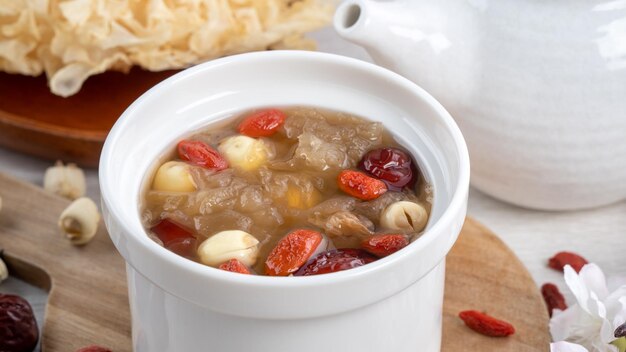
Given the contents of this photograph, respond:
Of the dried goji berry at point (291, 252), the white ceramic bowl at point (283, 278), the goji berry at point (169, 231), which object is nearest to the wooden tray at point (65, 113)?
the white ceramic bowl at point (283, 278)

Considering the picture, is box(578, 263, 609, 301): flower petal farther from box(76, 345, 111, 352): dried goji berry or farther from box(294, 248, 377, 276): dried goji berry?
box(76, 345, 111, 352): dried goji berry

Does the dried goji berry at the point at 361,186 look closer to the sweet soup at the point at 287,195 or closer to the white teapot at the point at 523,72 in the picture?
the sweet soup at the point at 287,195

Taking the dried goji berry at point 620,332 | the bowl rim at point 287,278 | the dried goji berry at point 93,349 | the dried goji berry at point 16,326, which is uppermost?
the bowl rim at point 287,278

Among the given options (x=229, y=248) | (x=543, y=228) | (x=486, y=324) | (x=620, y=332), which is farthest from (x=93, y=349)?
(x=543, y=228)

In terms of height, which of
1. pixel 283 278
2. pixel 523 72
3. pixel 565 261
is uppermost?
pixel 283 278

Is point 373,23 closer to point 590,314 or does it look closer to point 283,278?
point 590,314

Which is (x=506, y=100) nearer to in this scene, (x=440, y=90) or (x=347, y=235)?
(x=440, y=90)

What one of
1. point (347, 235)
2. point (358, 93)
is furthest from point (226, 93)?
point (347, 235)
